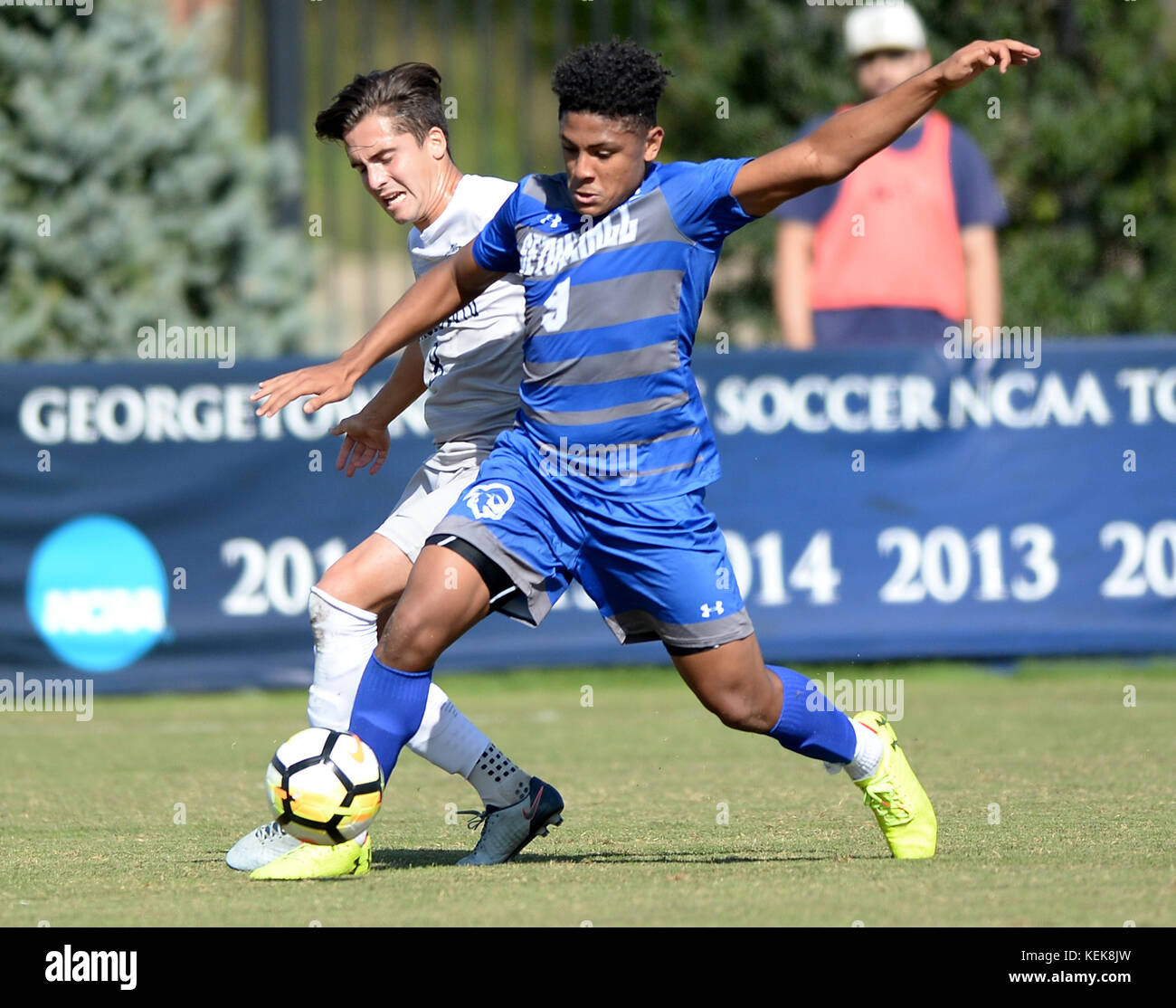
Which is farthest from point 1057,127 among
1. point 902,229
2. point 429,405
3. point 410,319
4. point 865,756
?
point 410,319

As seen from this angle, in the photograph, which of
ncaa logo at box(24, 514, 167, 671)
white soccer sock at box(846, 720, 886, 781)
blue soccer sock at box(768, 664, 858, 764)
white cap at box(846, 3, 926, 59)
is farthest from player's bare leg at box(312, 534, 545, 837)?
white cap at box(846, 3, 926, 59)

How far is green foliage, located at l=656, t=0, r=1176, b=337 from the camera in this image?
1214 cm

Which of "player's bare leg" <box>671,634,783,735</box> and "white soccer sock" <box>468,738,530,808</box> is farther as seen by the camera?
"white soccer sock" <box>468,738,530,808</box>

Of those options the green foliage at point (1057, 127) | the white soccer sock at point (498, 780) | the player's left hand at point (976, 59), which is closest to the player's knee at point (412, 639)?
the white soccer sock at point (498, 780)

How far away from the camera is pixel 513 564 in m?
4.51

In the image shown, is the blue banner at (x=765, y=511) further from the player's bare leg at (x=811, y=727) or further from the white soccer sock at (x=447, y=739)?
the player's bare leg at (x=811, y=727)

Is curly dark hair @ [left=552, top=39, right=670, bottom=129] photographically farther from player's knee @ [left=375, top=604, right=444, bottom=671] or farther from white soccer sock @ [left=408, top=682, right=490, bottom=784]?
white soccer sock @ [left=408, top=682, right=490, bottom=784]

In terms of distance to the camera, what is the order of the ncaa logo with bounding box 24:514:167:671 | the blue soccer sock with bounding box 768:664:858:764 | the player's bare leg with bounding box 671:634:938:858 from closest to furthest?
1. the player's bare leg with bounding box 671:634:938:858
2. the blue soccer sock with bounding box 768:664:858:764
3. the ncaa logo with bounding box 24:514:167:671

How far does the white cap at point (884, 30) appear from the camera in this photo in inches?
315

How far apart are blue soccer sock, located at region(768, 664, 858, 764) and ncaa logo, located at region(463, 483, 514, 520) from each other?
0.82m

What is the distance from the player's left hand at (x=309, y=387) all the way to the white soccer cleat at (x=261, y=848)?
1072mm

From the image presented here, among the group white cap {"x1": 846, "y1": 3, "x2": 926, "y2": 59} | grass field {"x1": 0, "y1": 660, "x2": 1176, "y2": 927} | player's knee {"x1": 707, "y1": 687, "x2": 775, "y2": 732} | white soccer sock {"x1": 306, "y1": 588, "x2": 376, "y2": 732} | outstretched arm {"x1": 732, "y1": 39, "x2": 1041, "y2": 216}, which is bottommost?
grass field {"x1": 0, "y1": 660, "x2": 1176, "y2": 927}
